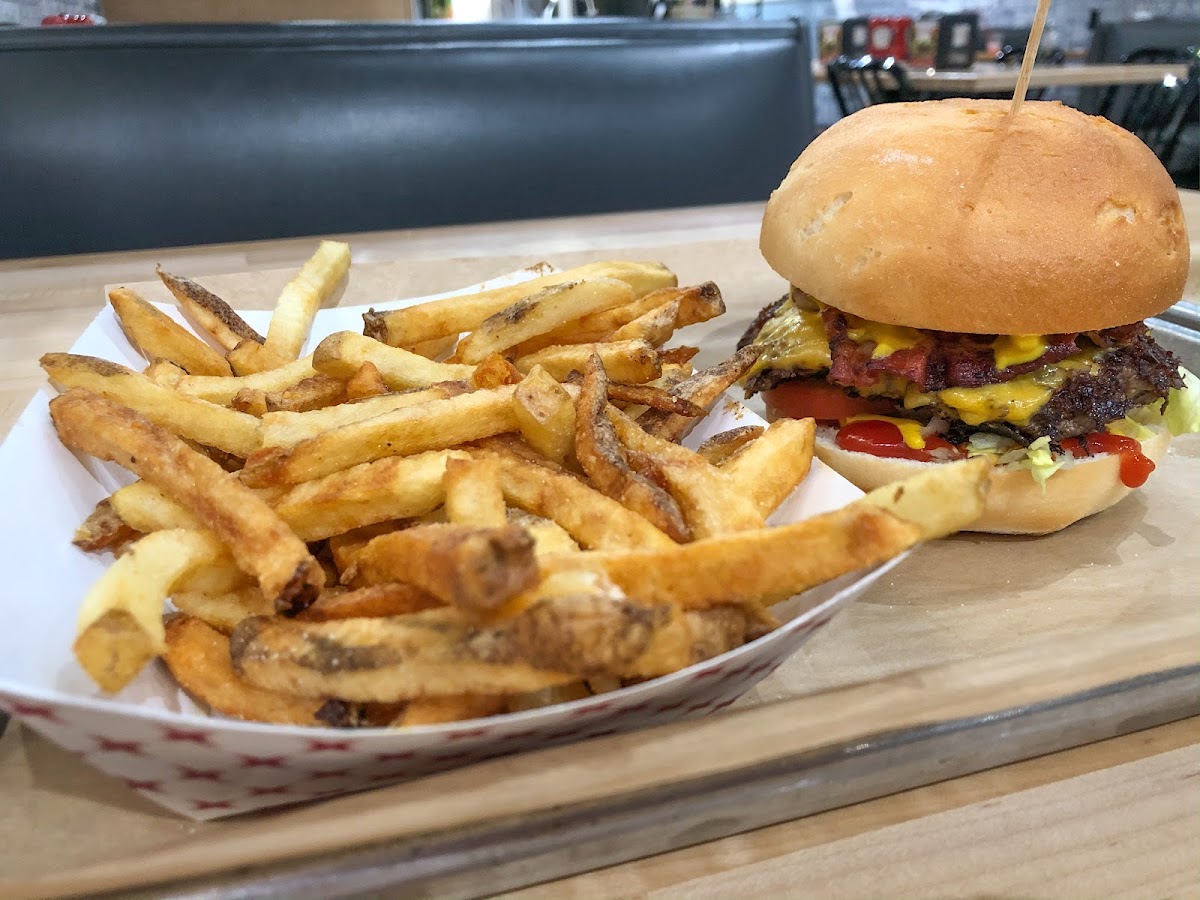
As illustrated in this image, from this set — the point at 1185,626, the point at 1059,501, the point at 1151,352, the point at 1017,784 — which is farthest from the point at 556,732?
the point at 1151,352

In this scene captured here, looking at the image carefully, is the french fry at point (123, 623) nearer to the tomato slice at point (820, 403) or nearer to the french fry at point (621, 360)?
Result: the french fry at point (621, 360)

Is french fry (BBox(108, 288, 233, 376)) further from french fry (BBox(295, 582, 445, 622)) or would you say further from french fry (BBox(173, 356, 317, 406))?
french fry (BBox(295, 582, 445, 622))

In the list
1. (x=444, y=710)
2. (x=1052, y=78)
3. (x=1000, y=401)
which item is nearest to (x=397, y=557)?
(x=444, y=710)

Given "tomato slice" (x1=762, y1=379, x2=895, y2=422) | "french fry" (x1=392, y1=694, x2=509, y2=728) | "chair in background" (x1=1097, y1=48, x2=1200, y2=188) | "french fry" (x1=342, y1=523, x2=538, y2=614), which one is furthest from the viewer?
"chair in background" (x1=1097, y1=48, x2=1200, y2=188)

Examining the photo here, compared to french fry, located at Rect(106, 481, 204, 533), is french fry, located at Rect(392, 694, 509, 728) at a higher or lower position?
lower

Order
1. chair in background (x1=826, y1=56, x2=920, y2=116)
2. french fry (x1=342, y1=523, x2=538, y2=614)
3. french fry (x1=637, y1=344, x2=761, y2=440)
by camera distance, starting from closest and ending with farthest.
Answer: french fry (x1=342, y1=523, x2=538, y2=614), french fry (x1=637, y1=344, x2=761, y2=440), chair in background (x1=826, y1=56, x2=920, y2=116)

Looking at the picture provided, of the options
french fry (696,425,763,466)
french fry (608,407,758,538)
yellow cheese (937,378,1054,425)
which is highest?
french fry (608,407,758,538)

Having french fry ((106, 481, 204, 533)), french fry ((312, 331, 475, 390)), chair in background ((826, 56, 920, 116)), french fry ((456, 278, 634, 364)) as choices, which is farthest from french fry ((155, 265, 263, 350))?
chair in background ((826, 56, 920, 116))

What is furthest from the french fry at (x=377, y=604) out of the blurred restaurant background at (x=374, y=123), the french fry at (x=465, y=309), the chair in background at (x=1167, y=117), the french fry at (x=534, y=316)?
the chair in background at (x=1167, y=117)
